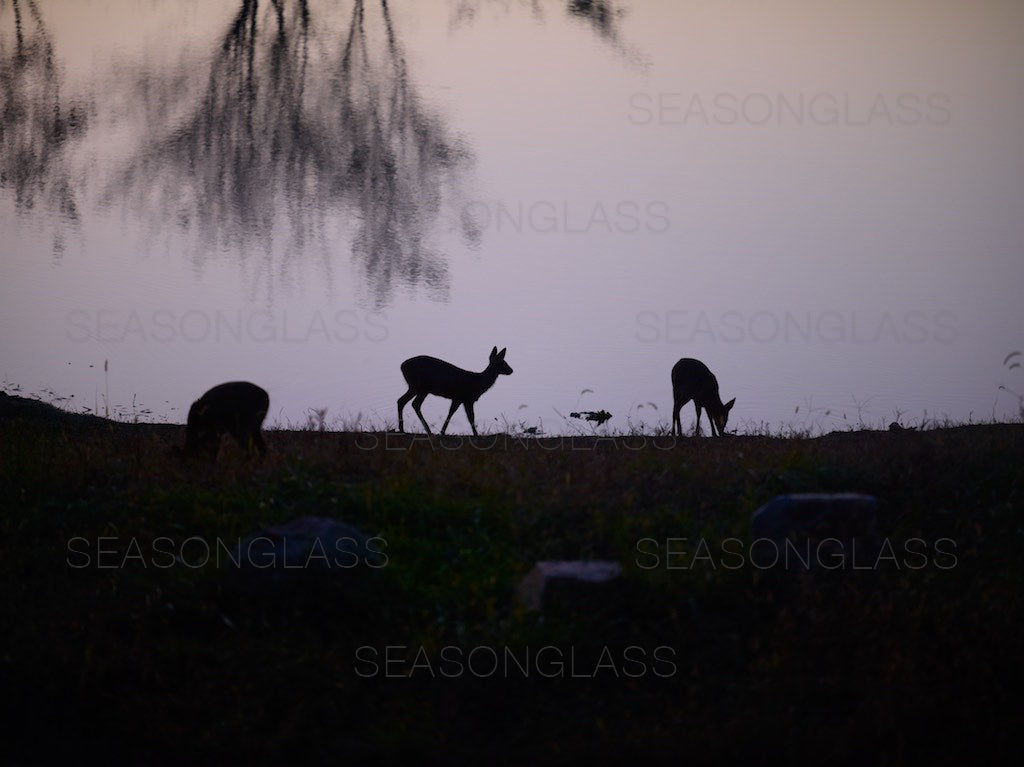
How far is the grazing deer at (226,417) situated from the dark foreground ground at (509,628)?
4.49ft

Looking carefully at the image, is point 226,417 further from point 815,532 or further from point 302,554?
point 815,532

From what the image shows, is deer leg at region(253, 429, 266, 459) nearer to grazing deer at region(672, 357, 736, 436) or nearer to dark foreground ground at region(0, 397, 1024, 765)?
dark foreground ground at region(0, 397, 1024, 765)

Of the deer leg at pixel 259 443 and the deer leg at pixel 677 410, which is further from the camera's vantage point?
the deer leg at pixel 677 410

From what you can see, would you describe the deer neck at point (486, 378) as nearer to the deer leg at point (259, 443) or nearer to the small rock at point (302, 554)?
the deer leg at point (259, 443)

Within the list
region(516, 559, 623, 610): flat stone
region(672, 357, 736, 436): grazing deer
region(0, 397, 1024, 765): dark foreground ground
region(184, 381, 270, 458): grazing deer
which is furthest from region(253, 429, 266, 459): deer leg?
region(672, 357, 736, 436): grazing deer

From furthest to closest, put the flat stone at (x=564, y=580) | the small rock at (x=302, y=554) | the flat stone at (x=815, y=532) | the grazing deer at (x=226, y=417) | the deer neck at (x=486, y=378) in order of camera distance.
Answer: the deer neck at (x=486, y=378), the grazing deer at (x=226, y=417), the flat stone at (x=815, y=532), the small rock at (x=302, y=554), the flat stone at (x=564, y=580)

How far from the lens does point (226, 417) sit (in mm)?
11148

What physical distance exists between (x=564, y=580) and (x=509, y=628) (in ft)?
1.70

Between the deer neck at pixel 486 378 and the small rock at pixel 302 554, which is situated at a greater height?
the deer neck at pixel 486 378

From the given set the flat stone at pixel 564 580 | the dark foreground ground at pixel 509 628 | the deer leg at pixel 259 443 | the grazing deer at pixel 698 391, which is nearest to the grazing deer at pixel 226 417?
the deer leg at pixel 259 443

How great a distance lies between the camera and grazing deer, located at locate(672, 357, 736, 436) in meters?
17.4

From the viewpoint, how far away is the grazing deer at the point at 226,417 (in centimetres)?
1102

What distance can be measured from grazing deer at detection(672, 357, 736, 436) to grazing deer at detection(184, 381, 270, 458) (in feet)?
26.0

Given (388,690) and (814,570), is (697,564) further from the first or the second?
(388,690)
